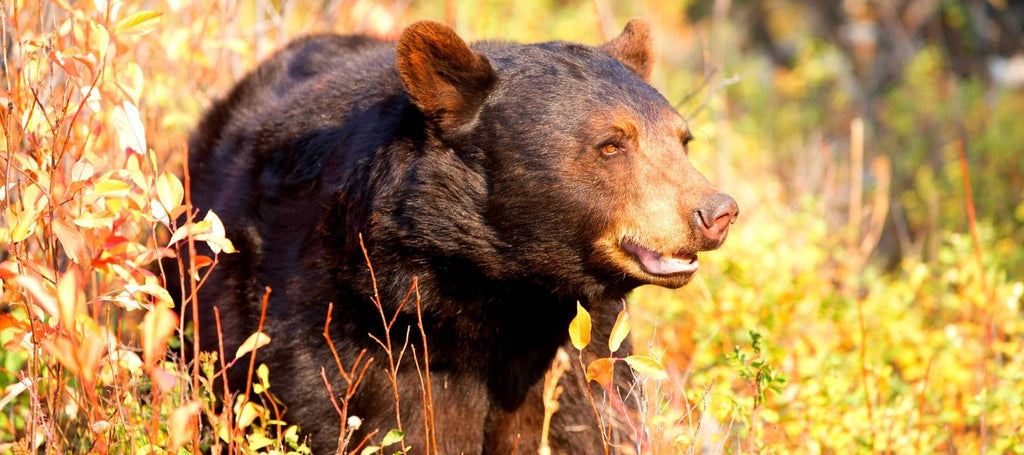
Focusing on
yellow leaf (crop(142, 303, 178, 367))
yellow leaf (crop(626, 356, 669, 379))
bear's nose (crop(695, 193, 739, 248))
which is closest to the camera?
yellow leaf (crop(142, 303, 178, 367))

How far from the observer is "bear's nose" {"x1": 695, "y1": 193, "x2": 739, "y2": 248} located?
323cm

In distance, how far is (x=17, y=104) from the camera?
3457 millimetres

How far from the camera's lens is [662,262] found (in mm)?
3354

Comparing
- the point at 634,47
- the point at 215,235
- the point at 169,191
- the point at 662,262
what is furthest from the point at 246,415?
the point at 634,47

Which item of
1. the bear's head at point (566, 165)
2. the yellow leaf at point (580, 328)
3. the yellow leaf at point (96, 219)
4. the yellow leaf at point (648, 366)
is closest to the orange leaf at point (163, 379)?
the yellow leaf at point (96, 219)

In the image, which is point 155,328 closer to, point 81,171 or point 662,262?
point 81,171

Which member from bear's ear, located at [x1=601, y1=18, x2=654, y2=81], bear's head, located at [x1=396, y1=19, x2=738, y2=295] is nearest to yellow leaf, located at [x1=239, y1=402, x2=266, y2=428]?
bear's head, located at [x1=396, y1=19, x2=738, y2=295]

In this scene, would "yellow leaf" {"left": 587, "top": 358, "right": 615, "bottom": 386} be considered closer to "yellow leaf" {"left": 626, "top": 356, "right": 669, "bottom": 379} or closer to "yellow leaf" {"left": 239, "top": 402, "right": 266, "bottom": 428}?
"yellow leaf" {"left": 626, "top": 356, "right": 669, "bottom": 379}

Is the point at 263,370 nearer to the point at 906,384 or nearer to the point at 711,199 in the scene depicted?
the point at 711,199

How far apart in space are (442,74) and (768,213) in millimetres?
4134

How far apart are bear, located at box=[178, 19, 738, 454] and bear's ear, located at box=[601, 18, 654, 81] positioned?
373mm

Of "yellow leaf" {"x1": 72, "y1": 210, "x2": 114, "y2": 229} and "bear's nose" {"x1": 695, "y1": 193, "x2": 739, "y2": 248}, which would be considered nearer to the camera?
"yellow leaf" {"x1": 72, "y1": 210, "x2": 114, "y2": 229}

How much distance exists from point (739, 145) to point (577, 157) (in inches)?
241

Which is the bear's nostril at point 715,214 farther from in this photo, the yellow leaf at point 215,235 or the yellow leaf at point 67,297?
the yellow leaf at point 67,297
